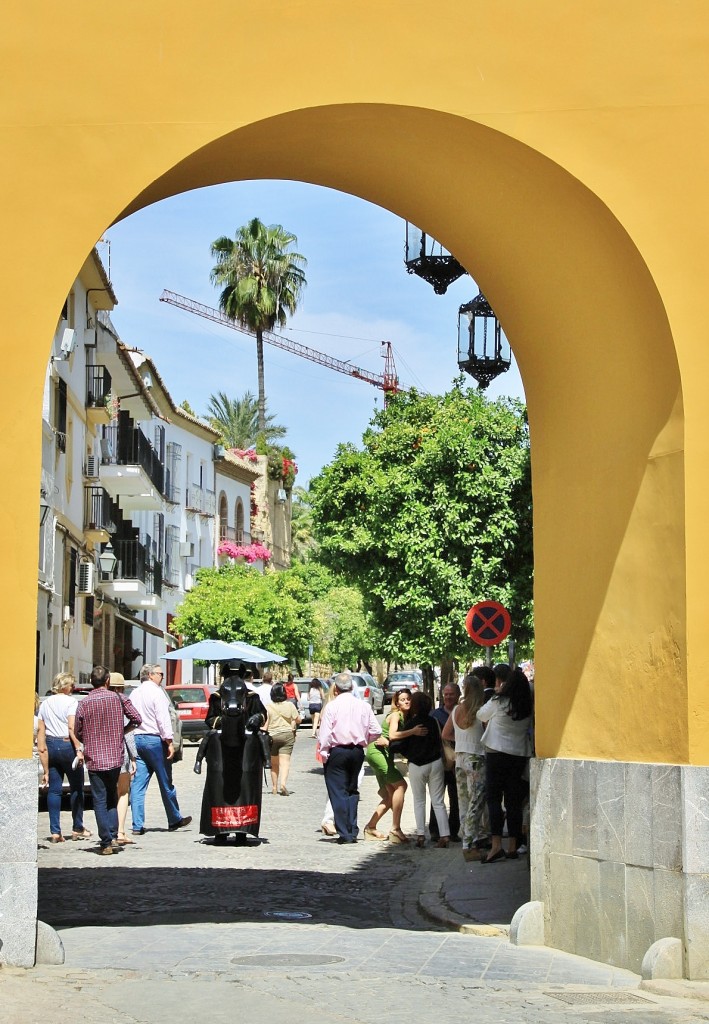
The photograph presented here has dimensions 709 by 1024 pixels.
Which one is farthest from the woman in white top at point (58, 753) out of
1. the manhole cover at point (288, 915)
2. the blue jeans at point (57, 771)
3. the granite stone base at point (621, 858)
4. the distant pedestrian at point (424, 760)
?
the granite stone base at point (621, 858)

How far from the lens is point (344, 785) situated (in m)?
16.1

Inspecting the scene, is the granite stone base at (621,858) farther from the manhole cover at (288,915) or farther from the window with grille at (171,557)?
the window with grille at (171,557)

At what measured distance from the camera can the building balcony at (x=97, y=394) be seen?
38.6m

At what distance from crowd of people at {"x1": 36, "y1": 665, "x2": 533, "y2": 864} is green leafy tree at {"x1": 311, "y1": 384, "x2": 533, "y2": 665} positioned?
9880 mm

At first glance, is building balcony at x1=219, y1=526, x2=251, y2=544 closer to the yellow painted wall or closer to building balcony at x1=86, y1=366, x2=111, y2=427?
building balcony at x1=86, y1=366, x2=111, y2=427

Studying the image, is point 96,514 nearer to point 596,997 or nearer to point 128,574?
point 128,574

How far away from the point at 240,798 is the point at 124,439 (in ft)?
94.2

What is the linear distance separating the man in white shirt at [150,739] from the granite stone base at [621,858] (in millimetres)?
7868

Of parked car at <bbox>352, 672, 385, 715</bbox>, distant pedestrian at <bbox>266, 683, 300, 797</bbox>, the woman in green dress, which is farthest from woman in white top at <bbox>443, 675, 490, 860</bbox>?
parked car at <bbox>352, 672, 385, 715</bbox>

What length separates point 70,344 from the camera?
31.5m

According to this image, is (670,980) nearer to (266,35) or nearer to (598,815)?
(598,815)

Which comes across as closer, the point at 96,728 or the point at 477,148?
the point at 477,148

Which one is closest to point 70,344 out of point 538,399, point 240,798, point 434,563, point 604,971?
point 434,563

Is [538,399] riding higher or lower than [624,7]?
lower
